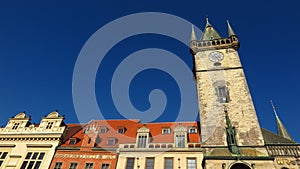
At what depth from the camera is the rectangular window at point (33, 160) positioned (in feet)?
71.5

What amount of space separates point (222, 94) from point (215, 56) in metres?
6.32

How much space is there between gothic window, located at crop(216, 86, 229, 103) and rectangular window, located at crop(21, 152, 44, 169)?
2024 cm

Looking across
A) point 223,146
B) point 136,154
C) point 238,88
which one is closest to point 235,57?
point 238,88

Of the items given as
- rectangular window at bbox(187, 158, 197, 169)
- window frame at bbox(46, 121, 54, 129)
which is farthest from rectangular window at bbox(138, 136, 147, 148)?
window frame at bbox(46, 121, 54, 129)

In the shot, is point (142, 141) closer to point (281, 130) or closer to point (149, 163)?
point (149, 163)

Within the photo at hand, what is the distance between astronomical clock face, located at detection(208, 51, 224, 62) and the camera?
88.5 feet

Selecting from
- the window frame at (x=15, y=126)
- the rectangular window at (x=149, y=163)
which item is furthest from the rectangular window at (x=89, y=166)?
the window frame at (x=15, y=126)

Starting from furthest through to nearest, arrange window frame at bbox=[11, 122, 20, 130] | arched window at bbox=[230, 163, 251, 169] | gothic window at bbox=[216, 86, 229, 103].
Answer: window frame at bbox=[11, 122, 20, 130], gothic window at bbox=[216, 86, 229, 103], arched window at bbox=[230, 163, 251, 169]

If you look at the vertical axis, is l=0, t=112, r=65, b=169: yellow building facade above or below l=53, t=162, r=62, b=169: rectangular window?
above

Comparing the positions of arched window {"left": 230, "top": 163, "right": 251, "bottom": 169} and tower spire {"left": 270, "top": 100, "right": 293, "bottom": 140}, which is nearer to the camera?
arched window {"left": 230, "top": 163, "right": 251, "bottom": 169}

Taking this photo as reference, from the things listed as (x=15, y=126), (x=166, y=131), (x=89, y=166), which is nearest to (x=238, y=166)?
(x=166, y=131)

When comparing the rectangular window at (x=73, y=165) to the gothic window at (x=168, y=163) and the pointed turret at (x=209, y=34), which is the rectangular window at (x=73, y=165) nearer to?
the gothic window at (x=168, y=163)

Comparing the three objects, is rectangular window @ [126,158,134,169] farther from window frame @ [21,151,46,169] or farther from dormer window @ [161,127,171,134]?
window frame @ [21,151,46,169]

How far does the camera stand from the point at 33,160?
22125mm
